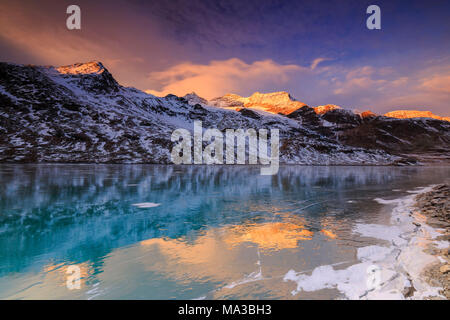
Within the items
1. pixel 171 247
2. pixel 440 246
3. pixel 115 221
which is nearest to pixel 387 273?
pixel 440 246

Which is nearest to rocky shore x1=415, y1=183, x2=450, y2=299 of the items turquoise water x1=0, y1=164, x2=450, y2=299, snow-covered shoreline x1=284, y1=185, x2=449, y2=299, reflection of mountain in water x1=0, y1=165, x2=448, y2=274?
snow-covered shoreline x1=284, y1=185, x2=449, y2=299

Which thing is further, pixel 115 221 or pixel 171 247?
pixel 115 221

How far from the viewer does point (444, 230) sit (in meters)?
16.0

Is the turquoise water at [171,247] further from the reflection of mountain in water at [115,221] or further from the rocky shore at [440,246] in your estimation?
the rocky shore at [440,246]

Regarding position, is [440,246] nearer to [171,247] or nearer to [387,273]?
[387,273]

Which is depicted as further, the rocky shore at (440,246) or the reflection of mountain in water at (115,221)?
the reflection of mountain in water at (115,221)

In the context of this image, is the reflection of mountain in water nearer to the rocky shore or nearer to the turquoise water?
the turquoise water

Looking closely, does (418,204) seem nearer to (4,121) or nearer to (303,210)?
(303,210)

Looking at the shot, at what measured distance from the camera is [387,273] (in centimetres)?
1026

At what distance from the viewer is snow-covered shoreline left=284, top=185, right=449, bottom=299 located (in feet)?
29.1

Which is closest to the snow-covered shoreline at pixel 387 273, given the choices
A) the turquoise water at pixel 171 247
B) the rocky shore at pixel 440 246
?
the rocky shore at pixel 440 246

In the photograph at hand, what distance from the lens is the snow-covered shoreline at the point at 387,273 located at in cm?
888
